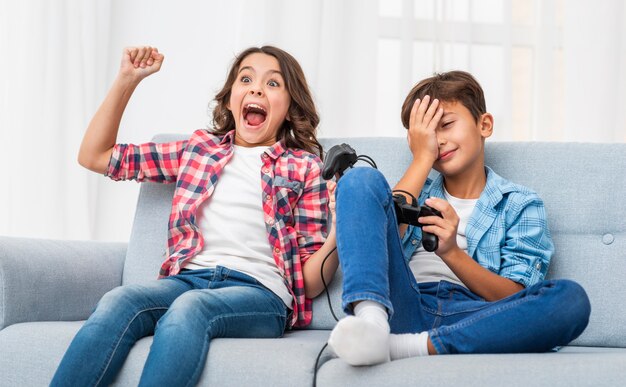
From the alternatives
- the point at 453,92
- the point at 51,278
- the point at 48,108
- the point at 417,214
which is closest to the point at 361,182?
the point at 417,214

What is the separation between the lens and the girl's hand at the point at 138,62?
1.94 meters

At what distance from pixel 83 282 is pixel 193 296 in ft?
1.46

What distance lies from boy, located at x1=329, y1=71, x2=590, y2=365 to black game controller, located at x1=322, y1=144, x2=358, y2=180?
0.14 metres

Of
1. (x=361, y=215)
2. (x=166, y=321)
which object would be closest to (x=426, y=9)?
(x=361, y=215)

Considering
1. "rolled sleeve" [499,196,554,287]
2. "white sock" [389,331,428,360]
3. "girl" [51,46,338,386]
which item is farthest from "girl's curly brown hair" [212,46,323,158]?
"white sock" [389,331,428,360]

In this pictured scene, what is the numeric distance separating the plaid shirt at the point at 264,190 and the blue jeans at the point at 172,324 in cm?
10

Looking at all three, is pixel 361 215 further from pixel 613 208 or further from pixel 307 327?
pixel 613 208

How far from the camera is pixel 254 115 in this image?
1.97 metres

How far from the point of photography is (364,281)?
4.31 feet

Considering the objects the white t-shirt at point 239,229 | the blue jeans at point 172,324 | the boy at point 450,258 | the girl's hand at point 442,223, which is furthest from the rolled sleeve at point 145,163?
the girl's hand at point 442,223

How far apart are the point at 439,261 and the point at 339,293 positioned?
0.26m

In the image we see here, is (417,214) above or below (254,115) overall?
below

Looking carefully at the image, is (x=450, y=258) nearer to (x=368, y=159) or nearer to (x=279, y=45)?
(x=368, y=159)

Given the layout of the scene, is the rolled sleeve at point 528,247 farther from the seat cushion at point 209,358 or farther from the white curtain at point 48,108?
the white curtain at point 48,108
